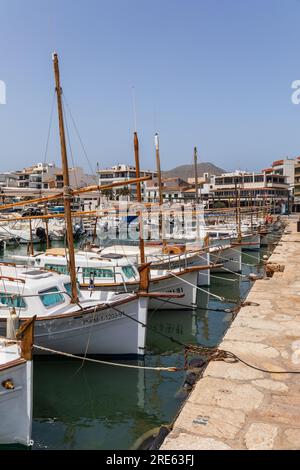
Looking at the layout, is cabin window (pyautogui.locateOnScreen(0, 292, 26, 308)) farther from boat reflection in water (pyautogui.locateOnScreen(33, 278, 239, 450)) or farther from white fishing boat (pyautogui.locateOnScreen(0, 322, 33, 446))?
white fishing boat (pyautogui.locateOnScreen(0, 322, 33, 446))

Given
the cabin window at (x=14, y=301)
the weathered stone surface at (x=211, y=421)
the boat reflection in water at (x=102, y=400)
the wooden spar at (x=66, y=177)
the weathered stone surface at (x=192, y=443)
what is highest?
the wooden spar at (x=66, y=177)

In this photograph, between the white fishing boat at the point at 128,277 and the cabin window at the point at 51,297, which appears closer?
the cabin window at the point at 51,297

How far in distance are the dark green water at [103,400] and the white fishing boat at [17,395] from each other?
0.86 metres

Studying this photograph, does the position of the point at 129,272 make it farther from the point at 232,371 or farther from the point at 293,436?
the point at 293,436

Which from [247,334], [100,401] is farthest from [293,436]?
[100,401]

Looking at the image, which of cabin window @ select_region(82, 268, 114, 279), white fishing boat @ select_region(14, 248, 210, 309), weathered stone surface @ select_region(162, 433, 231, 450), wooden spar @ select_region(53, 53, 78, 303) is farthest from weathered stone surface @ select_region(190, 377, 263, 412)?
cabin window @ select_region(82, 268, 114, 279)

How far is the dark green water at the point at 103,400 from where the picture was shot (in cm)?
947

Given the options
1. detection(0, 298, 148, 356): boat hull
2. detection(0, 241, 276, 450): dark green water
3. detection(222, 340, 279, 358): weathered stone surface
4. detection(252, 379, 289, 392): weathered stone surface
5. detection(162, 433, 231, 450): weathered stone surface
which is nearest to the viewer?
detection(162, 433, 231, 450): weathered stone surface

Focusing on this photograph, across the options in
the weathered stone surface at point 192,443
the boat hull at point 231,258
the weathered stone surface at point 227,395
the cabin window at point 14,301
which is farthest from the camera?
the boat hull at point 231,258

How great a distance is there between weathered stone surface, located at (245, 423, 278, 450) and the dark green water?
3.51 metres

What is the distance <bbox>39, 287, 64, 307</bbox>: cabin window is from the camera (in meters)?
13.1

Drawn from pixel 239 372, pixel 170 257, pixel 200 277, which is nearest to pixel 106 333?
pixel 239 372

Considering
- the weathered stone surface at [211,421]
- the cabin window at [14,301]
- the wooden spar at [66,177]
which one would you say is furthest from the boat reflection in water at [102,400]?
the weathered stone surface at [211,421]

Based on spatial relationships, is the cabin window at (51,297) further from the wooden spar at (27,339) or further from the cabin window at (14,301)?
the wooden spar at (27,339)
